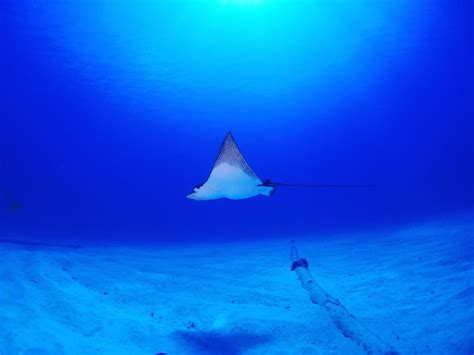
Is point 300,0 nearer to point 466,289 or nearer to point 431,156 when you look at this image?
point 466,289

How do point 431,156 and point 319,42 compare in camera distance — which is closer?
point 319,42

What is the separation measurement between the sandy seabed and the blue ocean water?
240mm

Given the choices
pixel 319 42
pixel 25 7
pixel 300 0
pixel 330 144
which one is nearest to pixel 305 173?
pixel 330 144

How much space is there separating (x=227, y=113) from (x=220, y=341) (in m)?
36.5

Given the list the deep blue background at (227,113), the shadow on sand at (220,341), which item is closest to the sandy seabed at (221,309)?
the shadow on sand at (220,341)

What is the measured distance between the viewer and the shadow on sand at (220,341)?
3.38 m

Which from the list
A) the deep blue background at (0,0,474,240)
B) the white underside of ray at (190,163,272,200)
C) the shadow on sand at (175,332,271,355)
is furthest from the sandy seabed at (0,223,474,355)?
the deep blue background at (0,0,474,240)

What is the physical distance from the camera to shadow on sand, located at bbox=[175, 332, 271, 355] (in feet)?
11.1

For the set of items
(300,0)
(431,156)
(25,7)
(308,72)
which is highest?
(431,156)

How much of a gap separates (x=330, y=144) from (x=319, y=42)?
33836 mm

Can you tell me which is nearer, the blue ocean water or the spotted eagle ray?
the spotted eagle ray

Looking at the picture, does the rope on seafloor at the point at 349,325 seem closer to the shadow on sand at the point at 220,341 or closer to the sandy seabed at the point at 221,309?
the sandy seabed at the point at 221,309

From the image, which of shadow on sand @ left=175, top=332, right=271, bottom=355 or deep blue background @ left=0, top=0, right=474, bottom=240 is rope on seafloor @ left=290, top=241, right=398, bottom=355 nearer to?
shadow on sand @ left=175, top=332, right=271, bottom=355

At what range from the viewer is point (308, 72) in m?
29.3
